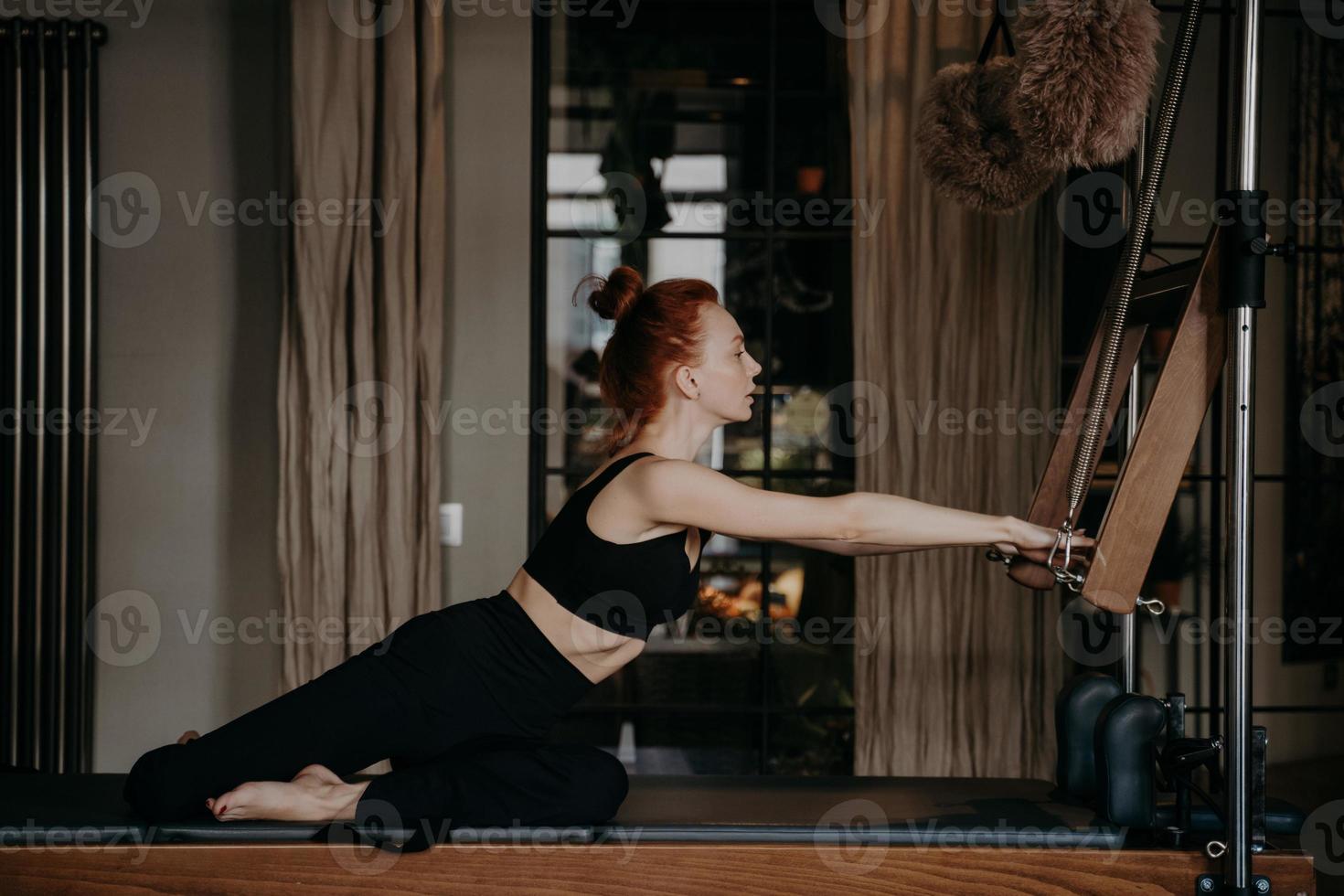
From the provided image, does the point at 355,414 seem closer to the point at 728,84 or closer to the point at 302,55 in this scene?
the point at 302,55

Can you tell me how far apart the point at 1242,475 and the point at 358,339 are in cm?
238

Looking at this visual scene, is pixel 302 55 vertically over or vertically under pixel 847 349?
over

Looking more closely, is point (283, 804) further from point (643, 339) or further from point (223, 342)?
point (223, 342)

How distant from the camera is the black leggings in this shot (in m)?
1.81

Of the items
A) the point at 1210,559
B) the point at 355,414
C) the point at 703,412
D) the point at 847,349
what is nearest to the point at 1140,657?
the point at 1210,559

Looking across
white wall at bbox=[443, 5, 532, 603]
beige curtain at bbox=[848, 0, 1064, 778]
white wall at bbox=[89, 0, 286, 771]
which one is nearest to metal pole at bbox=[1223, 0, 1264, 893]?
beige curtain at bbox=[848, 0, 1064, 778]

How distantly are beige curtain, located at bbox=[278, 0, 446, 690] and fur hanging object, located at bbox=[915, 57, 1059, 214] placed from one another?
1.59 meters

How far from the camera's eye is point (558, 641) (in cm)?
201

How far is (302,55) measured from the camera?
3.27 metres

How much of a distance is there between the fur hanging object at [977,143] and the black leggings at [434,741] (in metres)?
1.20

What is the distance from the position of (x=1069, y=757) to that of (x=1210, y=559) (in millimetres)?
1605

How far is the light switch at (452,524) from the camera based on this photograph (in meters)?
3.40

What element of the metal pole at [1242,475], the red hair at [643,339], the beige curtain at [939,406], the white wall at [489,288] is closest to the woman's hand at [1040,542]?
the metal pole at [1242,475]

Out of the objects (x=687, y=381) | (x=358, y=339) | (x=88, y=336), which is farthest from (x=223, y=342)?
(x=687, y=381)
